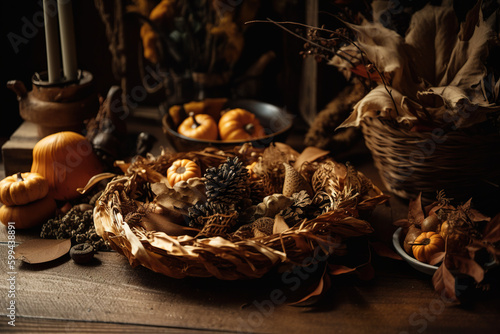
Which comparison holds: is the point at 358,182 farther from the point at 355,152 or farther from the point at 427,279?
the point at 355,152

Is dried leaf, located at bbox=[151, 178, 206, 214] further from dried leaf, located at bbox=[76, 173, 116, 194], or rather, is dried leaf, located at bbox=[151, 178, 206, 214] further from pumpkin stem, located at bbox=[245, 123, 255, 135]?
pumpkin stem, located at bbox=[245, 123, 255, 135]

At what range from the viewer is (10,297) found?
817mm

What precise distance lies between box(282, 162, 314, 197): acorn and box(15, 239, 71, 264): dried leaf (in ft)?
1.36

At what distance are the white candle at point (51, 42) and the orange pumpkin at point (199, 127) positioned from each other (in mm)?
315

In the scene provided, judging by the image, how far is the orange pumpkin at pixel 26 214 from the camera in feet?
3.27

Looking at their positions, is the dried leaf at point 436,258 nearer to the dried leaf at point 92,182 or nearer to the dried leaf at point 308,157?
the dried leaf at point 308,157

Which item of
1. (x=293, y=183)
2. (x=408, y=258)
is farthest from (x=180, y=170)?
(x=408, y=258)

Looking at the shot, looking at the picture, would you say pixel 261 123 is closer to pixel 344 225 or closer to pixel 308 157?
pixel 308 157

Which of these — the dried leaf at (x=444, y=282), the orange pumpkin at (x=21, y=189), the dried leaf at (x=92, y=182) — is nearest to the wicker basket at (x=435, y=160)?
the dried leaf at (x=444, y=282)

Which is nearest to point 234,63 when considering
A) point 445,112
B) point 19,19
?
point 19,19

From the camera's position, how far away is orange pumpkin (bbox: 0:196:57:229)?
1.00 metres

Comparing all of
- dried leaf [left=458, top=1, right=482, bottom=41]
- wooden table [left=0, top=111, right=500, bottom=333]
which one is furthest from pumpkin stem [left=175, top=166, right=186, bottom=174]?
dried leaf [left=458, top=1, right=482, bottom=41]

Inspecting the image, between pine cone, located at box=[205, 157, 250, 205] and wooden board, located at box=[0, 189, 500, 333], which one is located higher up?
pine cone, located at box=[205, 157, 250, 205]

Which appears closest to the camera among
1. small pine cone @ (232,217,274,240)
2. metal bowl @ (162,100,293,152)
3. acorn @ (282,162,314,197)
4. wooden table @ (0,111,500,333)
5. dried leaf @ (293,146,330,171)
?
wooden table @ (0,111,500,333)
